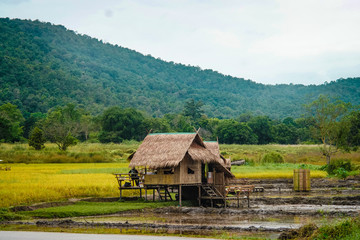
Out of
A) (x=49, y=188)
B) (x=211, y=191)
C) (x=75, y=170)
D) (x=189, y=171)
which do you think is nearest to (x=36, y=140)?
(x=75, y=170)

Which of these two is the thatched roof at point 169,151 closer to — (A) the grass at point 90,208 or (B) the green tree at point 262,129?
(A) the grass at point 90,208

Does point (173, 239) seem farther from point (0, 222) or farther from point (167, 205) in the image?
point (167, 205)

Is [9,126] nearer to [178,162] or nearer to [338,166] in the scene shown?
[338,166]

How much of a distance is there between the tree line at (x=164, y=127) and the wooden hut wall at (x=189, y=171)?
29.1 m

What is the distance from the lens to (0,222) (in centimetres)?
2236

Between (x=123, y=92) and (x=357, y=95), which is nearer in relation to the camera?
(x=123, y=92)

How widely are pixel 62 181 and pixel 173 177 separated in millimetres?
8566

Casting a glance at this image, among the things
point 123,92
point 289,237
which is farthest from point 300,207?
point 123,92

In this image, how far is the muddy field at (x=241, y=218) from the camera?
68.0 ft

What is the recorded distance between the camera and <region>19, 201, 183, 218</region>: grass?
24.6m

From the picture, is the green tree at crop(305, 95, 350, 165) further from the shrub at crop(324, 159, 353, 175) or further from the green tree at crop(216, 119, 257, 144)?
the green tree at crop(216, 119, 257, 144)

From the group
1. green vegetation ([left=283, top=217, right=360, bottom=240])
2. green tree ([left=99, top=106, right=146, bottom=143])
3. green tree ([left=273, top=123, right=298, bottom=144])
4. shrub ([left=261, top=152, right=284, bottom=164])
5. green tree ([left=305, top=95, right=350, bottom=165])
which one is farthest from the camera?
green tree ([left=273, top=123, right=298, bottom=144])

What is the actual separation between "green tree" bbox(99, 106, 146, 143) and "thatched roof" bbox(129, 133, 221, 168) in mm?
62806

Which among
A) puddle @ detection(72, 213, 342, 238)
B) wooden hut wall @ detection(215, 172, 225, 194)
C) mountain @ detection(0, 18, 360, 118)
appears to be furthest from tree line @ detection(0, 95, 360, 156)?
puddle @ detection(72, 213, 342, 238)
